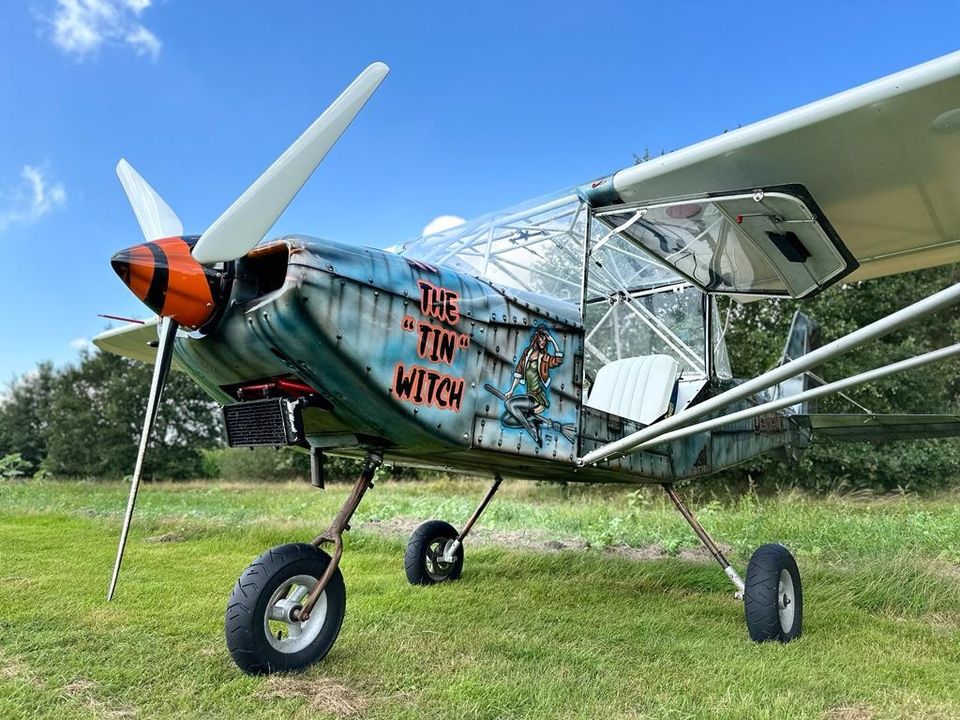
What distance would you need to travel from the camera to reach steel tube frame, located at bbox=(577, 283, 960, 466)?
3.17m

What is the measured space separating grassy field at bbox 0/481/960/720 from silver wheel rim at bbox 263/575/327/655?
177 mm

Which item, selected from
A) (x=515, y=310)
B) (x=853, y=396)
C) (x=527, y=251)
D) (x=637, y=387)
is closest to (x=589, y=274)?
(x=527, y=251)

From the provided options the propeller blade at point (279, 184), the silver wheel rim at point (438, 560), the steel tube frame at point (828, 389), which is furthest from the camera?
the silver wheel rim at point (438, 560)

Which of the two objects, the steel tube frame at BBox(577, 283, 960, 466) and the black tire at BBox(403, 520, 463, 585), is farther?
the black tire at BBox(403, 520, 463, 585)

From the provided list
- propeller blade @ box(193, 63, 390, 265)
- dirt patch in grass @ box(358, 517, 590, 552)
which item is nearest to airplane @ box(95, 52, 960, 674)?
propeller blade @ box(193, 63, 390, 265)

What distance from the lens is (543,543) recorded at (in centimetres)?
835

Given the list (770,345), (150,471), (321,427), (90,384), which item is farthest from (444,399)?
(90,384)

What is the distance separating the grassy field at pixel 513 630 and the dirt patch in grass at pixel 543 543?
0.05 m

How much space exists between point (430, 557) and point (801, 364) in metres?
4.04

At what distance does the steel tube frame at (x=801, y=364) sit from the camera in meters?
3.17

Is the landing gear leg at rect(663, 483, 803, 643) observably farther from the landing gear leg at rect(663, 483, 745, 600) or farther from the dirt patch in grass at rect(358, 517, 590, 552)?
the dirt patch in grass at rect(358, 517, 590, 552)

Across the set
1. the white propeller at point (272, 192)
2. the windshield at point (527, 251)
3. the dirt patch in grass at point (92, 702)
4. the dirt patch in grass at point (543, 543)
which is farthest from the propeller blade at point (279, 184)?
the dirt patch in grass at point (543, 543)

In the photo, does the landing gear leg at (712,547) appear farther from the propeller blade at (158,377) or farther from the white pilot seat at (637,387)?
the propeller blade at (158,377)

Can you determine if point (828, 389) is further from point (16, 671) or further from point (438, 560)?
point (16, 671)
